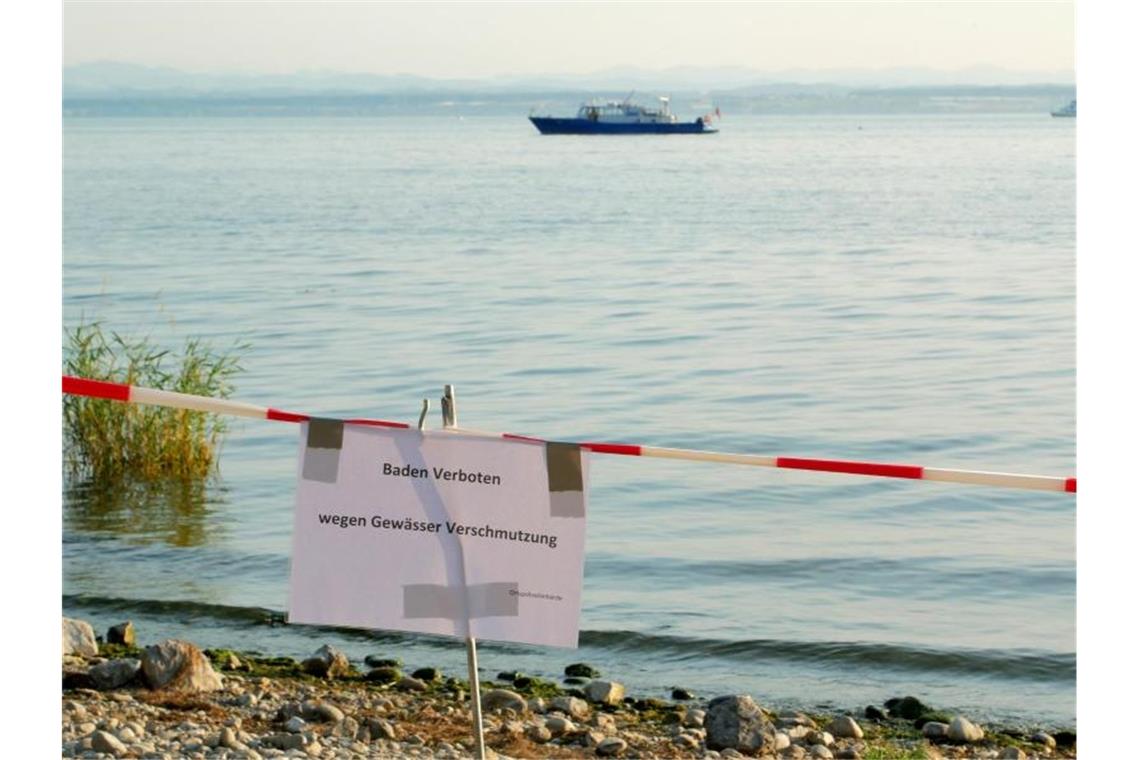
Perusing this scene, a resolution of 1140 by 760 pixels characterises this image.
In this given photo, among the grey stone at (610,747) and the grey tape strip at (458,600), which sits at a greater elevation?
the grey tape strip at (458,600)

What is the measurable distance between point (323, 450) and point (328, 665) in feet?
12.5

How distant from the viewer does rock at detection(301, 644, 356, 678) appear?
8961 millimetres

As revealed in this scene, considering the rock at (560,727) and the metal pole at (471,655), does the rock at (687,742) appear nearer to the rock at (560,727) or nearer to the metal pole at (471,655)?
the rock at (560,727)

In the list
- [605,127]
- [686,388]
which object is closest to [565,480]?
[686,388]

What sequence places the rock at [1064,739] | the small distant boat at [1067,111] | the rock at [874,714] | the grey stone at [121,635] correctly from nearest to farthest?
1. the rock at [1064,739]
2. the rock at [874,714]
3. the grey stone at [121,635]
4. the small distant boat at [1067,111]

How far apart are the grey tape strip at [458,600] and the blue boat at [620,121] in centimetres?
9191

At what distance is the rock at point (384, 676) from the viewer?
352 inches

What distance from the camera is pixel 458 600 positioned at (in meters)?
5.42

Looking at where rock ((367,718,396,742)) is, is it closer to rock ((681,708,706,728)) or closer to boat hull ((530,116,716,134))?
rock ((681,708,706,728))

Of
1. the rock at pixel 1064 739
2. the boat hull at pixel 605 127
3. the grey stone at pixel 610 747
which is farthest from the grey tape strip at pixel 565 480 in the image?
the boat hull at pixel 605 127

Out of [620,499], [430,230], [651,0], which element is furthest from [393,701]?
[651,0]

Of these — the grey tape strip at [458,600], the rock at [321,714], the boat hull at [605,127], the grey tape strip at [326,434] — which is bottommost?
the rock at [321,714]

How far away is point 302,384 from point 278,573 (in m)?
9.51

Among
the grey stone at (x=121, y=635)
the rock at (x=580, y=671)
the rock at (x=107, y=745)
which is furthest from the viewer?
the grey stone at (x=121, y=635)
